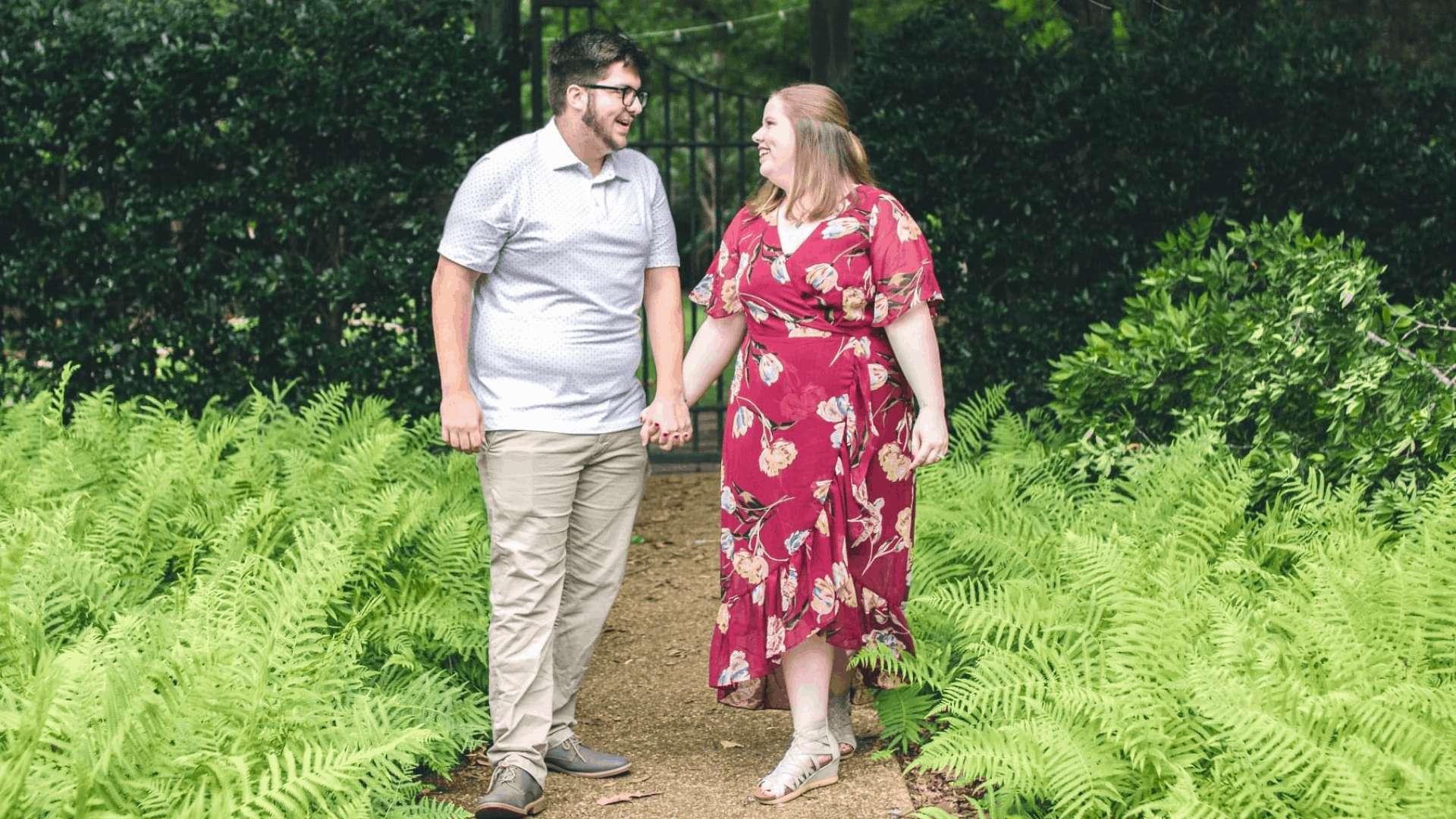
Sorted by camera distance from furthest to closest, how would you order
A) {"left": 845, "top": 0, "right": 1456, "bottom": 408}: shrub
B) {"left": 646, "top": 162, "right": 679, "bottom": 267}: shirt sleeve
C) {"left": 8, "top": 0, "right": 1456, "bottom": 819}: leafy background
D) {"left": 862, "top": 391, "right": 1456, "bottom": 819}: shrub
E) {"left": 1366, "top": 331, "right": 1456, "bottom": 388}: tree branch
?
{"left": 845, "top": 0, "right": 1456, "bottom": 408}: shrub
{"left": 1366, "top": 331, "right": 1456, "bottom": 388}: tree branch
{"left": 646, "top": 162, "right": 679, "bottom": 267}: shirt sleeve
{"left": 8, "top": 0, "right": 1456, "bottom": 819}: leafy background
{"left": 862, "top": 391, "right": 1456, "bottom": 819}: shrub

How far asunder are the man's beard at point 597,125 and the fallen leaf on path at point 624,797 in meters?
1.86

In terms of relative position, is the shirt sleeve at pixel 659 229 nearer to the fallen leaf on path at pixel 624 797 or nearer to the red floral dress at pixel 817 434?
the red floral dress at pixel 817 434

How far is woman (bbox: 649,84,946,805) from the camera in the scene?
3740 millimetres

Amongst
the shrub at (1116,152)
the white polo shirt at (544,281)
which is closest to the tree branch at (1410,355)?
the shrub at (1116,152)

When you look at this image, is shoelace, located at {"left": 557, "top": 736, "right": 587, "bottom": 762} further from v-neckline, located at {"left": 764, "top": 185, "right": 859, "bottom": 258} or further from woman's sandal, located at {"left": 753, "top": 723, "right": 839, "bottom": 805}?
v-neckline, located at {"left": 764, "top": 185, "right": 859, "bottom": 258}

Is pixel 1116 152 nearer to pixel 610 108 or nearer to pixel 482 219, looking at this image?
pixel 610 108

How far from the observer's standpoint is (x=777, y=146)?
3.78 m

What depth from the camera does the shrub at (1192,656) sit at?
308 centimetres

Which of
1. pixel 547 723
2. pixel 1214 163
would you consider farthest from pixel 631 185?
pixel 1214 163

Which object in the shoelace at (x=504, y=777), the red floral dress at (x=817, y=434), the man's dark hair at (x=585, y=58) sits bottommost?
the shoelace at (x=504, y=777)

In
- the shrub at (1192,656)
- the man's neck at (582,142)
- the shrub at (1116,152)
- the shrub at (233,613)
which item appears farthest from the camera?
the shrub at (1116,152)

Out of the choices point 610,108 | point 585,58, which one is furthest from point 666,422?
point 585,58

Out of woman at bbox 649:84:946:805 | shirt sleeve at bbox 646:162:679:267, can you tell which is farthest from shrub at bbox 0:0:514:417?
woman at bbox 649:84:946:805

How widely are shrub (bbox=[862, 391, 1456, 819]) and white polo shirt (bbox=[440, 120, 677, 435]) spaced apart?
115 centimetres
